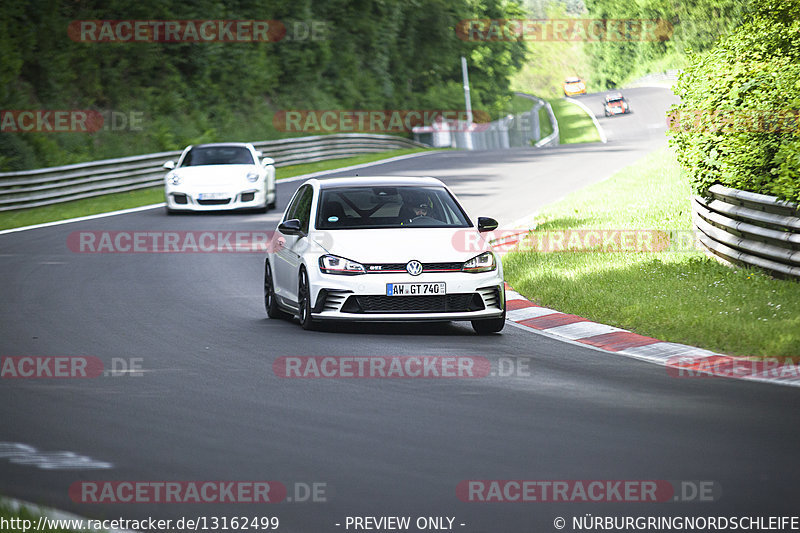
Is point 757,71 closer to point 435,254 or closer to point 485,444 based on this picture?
point 435,254

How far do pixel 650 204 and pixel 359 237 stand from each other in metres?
11.1

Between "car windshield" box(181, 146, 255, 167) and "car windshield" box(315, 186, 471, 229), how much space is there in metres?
13.4

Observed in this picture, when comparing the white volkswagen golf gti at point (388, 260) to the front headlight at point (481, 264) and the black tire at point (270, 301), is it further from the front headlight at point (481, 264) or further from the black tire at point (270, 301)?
the black tire at point (270, 301)

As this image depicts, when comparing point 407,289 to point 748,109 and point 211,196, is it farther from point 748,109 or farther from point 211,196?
point 211,196

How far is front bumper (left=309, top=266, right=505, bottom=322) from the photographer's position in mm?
11078

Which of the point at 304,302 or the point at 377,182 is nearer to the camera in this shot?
the point at 304,302

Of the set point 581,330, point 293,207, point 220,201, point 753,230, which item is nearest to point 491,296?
point 581,330

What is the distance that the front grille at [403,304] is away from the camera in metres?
11.1

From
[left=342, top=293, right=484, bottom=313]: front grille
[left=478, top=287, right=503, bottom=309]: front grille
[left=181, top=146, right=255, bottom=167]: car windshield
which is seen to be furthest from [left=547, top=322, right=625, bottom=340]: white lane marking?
[left=181, top=146, right=255, bottom=167]: car windshield

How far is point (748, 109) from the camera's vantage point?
45.0 feet

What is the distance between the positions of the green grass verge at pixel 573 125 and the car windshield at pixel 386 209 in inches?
2742

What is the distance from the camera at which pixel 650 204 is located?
21.5 metres

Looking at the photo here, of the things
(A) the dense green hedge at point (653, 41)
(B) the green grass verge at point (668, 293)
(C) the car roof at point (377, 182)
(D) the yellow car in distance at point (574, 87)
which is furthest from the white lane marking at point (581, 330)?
(D) the yellow car in distance at point (574, 87)

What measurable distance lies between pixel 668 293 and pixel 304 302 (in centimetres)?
386
